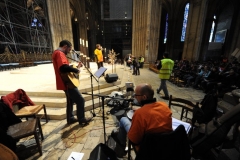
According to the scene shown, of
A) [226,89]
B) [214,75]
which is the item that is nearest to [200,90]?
[214,75]

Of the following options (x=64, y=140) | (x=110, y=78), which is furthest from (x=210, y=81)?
(x=64, y=140)

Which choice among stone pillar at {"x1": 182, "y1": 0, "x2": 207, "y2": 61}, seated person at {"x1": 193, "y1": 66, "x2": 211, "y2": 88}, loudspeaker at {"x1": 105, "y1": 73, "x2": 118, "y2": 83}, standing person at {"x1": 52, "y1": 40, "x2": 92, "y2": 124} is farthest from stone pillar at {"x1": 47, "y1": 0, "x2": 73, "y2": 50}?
stone pillar at {"x1": 182, "y1": 0, "x2": 207, "y2": 61}

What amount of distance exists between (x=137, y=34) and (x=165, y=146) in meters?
14.5

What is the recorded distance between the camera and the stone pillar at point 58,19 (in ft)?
34.4

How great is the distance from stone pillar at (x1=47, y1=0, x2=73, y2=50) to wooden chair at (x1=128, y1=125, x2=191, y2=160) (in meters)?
12.2

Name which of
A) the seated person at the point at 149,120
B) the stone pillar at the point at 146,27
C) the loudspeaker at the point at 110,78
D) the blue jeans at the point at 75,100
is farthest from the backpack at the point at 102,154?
the stone pillar at the point at 146,27

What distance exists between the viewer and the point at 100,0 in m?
21.5

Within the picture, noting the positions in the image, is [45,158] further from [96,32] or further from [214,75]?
[96,32]

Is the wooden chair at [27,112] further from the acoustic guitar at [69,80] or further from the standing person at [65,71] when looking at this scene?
the acoustic guitar at [69,80]

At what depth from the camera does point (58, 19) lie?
35.6ft

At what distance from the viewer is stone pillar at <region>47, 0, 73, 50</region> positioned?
1047 cm

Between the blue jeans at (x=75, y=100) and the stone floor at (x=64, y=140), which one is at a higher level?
the blue jeans at (x=75, y=100)

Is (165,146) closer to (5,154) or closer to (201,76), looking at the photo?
(5,154)

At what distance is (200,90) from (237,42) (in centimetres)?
1483
